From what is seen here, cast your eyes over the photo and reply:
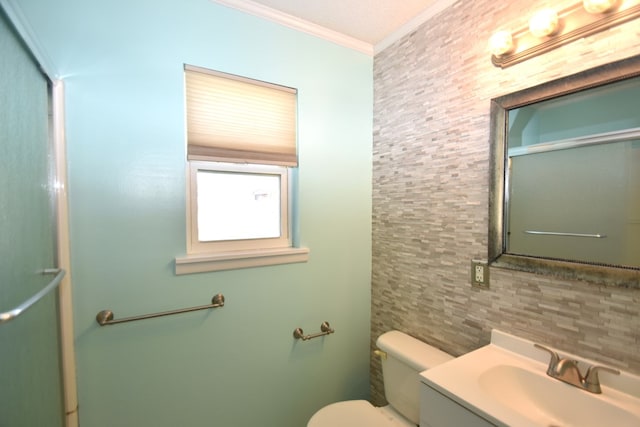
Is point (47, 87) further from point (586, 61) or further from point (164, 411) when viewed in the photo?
point (586, 61)

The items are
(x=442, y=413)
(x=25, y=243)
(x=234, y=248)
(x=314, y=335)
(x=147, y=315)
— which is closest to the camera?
(x=25, y=243)

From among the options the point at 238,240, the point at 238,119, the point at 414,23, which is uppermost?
the point at 414,23

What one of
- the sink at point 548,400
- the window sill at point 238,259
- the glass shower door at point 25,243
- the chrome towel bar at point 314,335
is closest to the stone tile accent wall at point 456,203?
the sink at point 548,400

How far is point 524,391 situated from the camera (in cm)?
102

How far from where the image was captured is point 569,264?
3.22 feet

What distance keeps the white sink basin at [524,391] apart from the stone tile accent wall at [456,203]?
0.22ft

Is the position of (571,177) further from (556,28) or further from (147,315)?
(147,315)

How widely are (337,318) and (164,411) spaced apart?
3.11 ft

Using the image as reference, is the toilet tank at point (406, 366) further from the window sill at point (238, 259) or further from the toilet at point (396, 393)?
the window sill at point (238, 259)

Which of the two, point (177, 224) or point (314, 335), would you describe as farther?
point (314, 335)

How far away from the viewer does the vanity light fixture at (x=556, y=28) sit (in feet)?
2.81

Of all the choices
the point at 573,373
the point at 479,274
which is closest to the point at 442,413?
the point at 573,373

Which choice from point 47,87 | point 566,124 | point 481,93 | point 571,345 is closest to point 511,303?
point 571,345

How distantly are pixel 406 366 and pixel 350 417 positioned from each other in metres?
0.36
